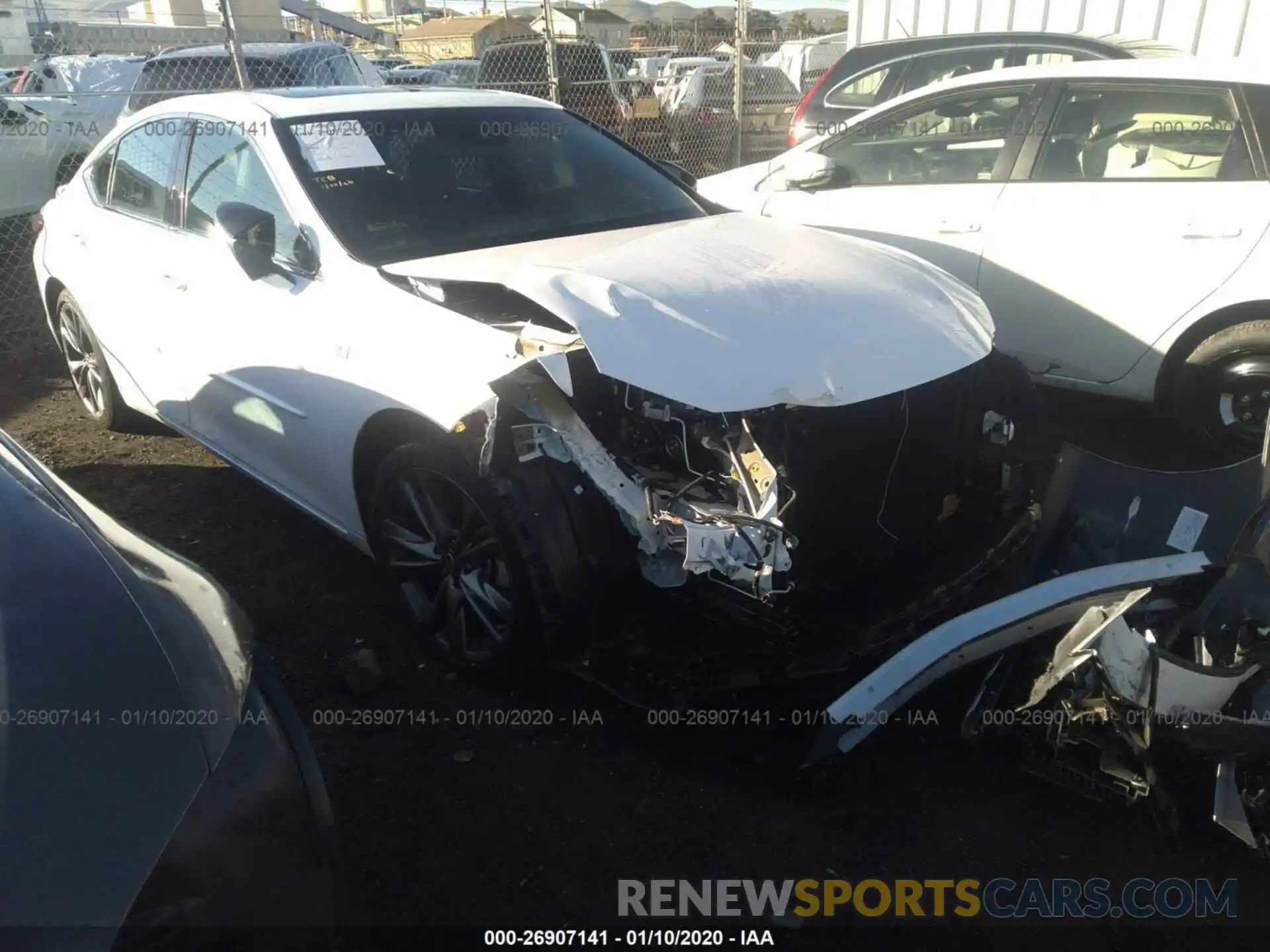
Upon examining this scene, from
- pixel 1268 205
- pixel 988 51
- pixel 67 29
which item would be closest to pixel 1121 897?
pixel 1268 205

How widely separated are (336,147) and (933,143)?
3269mm

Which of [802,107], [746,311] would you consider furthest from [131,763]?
[802,107]

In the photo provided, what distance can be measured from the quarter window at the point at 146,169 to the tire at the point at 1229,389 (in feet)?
14.3

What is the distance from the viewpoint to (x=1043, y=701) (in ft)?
7.80

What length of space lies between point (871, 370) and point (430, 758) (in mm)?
1654

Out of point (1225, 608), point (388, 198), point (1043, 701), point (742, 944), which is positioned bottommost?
point (742, 944)

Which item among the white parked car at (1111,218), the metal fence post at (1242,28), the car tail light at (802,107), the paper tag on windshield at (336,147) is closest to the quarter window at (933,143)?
the white parked car at (1111,218)

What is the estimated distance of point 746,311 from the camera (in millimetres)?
2666

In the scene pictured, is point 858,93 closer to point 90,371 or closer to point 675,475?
point 90,371

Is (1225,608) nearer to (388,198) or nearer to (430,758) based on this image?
(430,758)

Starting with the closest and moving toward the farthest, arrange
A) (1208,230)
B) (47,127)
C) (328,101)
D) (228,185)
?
(228,185), (328,101), (1208,230), (47,127)

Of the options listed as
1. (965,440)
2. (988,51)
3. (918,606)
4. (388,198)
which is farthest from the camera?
(988,51)

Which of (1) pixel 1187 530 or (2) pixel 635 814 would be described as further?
(1) pixel 1187 530

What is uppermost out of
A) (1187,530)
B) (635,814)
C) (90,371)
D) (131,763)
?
(131,763)
